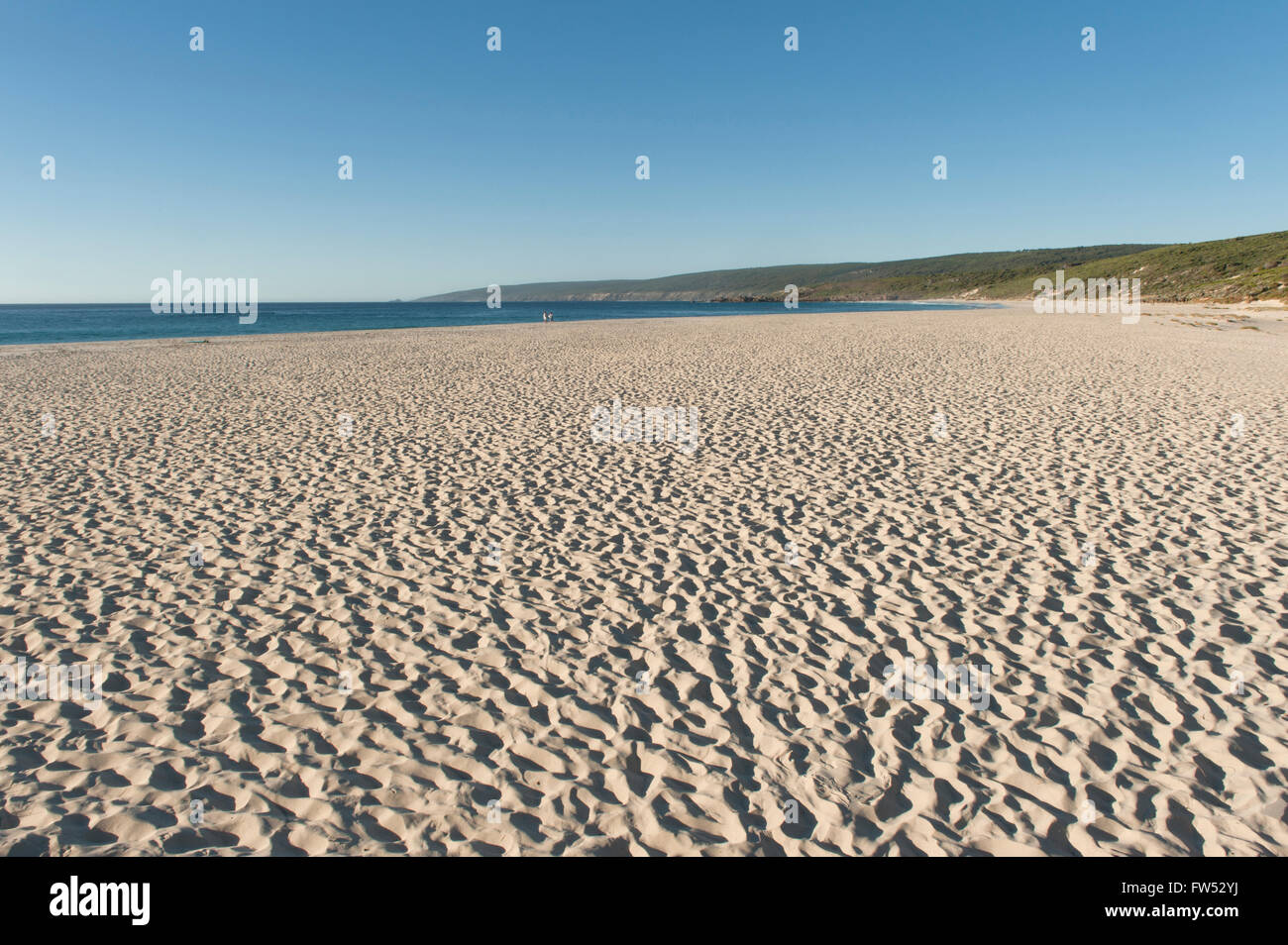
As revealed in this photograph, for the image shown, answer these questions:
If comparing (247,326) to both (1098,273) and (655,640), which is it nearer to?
(655,640)

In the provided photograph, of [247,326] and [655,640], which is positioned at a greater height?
[247,326]

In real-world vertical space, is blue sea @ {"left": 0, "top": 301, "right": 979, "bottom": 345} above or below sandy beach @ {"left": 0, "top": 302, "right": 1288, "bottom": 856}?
above

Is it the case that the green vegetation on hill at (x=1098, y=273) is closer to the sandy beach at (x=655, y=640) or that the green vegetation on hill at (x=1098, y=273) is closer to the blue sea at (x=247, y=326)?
the blue sea at (x=247, y=326)

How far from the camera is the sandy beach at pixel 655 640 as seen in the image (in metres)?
3.34

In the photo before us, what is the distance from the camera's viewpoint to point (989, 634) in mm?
4953

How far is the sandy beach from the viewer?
11.0ft

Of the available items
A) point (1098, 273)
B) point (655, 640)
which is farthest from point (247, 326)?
point (1098, 273)

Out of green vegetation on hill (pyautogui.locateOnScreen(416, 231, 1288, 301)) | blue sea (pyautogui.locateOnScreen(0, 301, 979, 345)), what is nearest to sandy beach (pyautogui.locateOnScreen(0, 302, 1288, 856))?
blue sea (pyautogui.locateOnScreen(0, 301, 979, 345))

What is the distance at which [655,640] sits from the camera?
4.93 metres

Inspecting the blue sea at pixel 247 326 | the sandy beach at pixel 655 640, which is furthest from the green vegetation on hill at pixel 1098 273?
the sandy beach at pixel 655 640

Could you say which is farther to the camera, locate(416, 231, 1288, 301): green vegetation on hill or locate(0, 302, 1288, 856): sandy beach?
locate(416, 231, 1288, 301): green vegetation on hill

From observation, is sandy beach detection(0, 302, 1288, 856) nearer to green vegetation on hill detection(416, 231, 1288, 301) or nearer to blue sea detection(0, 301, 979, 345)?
blue sea detection(0, 301, 979, 345)
